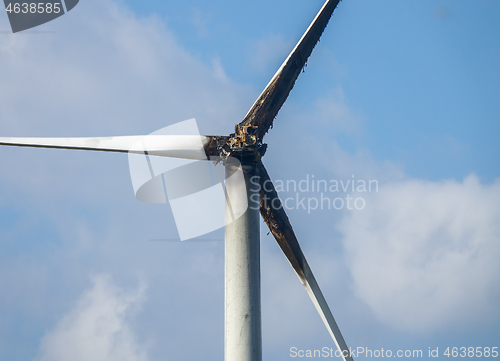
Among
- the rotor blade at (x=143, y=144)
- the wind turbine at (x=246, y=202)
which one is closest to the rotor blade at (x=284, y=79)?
the wind turbine at (x=246, y=202)

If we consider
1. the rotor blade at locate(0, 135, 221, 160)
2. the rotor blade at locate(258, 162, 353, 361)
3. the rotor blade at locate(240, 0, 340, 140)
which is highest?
the rotor blade at locate(240, 0, 340, 140)

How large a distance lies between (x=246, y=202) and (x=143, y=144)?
5.68 metres

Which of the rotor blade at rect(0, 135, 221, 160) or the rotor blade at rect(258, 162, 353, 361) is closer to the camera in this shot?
the rotor blade at rect(0, 135, 221, 160)

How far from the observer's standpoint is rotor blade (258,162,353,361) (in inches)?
1160

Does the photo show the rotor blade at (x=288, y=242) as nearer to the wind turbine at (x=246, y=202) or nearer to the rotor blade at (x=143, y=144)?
the wind turbine at (x=246, y=202)

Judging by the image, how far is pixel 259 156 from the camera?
28688 mm

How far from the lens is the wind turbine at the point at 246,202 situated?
86.9ft

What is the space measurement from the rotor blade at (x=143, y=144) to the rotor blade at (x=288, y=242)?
10.2 feet

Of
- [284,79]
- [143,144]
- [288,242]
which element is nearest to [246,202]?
[288,242]

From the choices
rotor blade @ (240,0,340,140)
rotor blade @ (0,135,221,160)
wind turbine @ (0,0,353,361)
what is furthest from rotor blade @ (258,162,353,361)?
rotor blade @ (0,135,221,160)

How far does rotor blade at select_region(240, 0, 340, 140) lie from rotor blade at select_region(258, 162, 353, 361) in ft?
7.61

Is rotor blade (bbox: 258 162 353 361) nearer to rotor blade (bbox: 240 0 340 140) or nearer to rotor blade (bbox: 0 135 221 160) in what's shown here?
rotor blade (bbox: 240 0 340 140)

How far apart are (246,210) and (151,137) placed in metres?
5.87

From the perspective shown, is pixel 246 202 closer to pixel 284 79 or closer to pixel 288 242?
pixel 288 242
